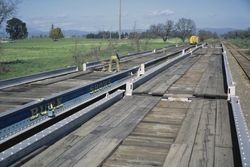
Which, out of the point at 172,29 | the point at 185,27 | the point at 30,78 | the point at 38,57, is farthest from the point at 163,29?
the point at 30,78

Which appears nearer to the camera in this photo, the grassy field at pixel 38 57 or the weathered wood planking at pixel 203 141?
the weathered wood planking at pixel 203 141

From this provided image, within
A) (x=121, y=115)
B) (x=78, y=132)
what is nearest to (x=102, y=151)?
(x=78, y=132)

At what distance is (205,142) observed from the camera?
17.6ft

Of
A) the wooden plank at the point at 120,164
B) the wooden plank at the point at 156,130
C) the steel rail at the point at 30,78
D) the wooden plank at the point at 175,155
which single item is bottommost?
the steel rail at the point at 30,78

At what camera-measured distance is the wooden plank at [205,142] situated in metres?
4.62

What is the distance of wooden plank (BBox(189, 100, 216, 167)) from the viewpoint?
462 centimetres

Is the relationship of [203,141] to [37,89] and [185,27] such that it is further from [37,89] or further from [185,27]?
[185,27]

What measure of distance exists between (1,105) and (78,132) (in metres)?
3.54

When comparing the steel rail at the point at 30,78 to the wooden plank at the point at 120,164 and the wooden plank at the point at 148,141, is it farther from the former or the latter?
the wooden plank at the point at 120,164

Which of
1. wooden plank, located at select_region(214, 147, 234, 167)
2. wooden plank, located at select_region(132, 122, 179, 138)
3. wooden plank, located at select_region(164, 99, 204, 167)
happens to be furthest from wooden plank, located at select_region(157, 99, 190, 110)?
wooden plank, located at select_region(214, 147, 234, 167)

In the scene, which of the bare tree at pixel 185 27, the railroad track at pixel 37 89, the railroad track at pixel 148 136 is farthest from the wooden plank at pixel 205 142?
the bare tree at pixel 185 27

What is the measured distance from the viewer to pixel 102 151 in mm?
4918

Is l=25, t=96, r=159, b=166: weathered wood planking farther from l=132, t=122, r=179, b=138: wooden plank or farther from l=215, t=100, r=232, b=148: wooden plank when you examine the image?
l=215, t=100, r=232, b=148: wooden plank

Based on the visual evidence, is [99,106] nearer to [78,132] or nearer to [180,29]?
[78,132]
